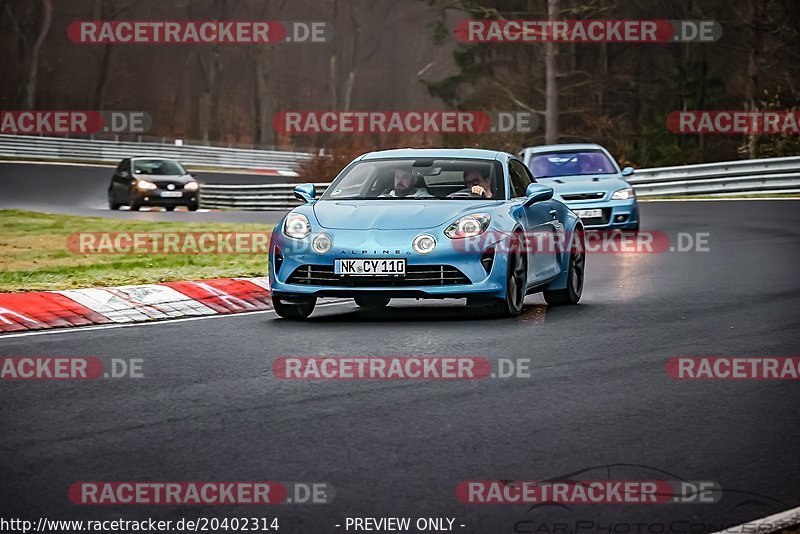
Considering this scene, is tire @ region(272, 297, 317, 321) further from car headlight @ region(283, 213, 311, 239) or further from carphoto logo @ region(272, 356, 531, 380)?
carphoto logo @ region(272, 356, 531, 380)

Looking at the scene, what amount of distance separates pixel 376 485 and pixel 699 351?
449 cm

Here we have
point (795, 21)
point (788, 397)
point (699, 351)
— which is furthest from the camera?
point (795, 21)

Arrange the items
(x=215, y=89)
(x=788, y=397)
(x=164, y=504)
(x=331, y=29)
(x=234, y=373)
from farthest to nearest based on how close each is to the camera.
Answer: (x=215, y=89)
(x=331, y=29)
(x=234, y=373)
(x=788, y=397)
(x=164, y=504)

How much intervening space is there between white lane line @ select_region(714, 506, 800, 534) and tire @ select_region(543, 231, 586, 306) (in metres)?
7.51

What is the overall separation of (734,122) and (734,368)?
35155 mm

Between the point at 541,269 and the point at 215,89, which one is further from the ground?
the point at 215,89

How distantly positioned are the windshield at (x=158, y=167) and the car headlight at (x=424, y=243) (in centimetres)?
2295

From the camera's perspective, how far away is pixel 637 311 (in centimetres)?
1216

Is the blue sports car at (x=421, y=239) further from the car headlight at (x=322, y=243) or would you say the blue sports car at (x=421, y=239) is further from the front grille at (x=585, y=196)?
the front grille at (x=585, y=196)

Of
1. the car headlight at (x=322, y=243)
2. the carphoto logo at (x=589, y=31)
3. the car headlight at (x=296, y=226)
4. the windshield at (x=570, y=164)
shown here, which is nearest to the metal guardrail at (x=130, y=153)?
the carphoto logo at (x=589, y=31)

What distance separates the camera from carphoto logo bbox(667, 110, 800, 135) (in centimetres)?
3947

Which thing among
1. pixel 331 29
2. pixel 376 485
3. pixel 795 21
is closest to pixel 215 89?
pixel 331 29

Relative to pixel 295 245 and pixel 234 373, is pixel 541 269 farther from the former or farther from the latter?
pixel 234 373

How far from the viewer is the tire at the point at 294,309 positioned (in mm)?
11773
